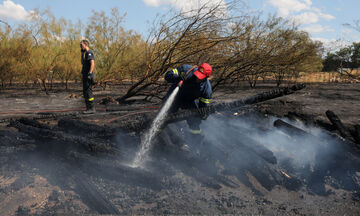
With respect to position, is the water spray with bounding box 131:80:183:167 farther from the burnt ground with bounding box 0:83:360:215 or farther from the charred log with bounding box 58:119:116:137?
the charred log with bounding box 58:119:116:137

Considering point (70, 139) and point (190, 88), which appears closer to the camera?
point (70, 139)

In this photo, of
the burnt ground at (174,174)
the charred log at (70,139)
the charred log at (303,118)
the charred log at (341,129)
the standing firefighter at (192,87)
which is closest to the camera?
the burnt ground at (174,174)

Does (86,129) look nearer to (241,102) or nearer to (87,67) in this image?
(241,102)

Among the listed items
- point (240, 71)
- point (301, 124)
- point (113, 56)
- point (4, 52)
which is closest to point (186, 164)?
point (301, 124)

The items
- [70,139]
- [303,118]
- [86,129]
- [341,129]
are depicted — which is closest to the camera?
[70,139]

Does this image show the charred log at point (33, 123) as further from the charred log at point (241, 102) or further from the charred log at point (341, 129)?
the charred log at point (341, 129)

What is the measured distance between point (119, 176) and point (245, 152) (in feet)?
6.43

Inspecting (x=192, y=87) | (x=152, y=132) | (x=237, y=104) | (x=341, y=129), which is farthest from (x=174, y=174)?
(x=341, y=129)

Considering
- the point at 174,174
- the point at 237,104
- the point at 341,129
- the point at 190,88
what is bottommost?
the point at 174,174

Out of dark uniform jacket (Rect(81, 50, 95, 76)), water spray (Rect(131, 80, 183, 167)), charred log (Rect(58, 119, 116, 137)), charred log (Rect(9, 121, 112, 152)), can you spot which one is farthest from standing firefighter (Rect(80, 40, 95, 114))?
water spray (Rect(131, 80, 183, 167))

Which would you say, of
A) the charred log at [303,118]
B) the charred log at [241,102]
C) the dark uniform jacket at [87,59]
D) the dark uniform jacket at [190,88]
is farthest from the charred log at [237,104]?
the dark uniform jacket at [87,59]

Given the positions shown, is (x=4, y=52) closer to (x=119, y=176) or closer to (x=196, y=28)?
(x=196, y=28)

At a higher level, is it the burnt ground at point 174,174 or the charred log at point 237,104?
the charred log at point 237,104

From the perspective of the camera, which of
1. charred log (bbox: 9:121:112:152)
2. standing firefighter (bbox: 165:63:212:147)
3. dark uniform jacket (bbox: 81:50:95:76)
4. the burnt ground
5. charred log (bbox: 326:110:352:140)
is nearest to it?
the burnt ground
